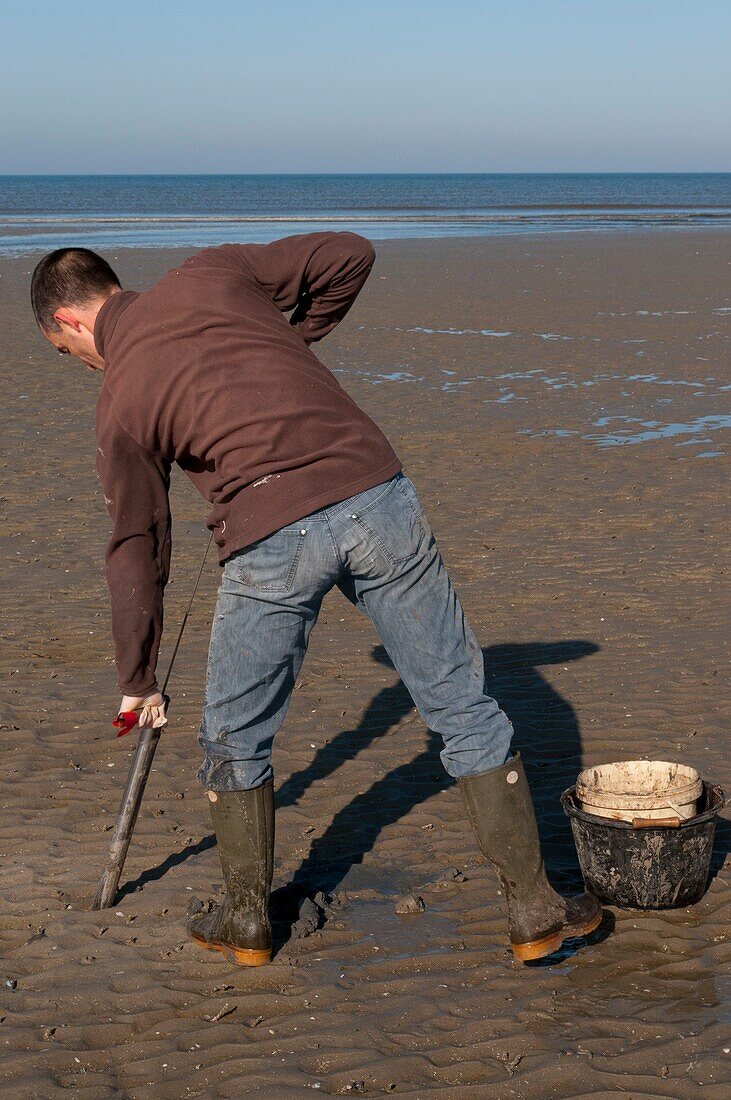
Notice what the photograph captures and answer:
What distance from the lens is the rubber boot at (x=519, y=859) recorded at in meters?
3.35

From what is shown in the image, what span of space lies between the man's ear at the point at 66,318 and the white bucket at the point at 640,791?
1965 mm

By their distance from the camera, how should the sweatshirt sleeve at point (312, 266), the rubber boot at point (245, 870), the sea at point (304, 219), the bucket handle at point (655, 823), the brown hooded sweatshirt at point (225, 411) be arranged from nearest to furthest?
1. the brown hooded sweatshirt at point (225, 411)
2. the sweatshirt sleeve at point (312, 266)
3. the rubber boot at point (245, 870)
4. the bucket handle at point (655, 823)
5. the sea at point (304, 219)

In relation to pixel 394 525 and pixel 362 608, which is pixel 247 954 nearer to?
pixel 362 608

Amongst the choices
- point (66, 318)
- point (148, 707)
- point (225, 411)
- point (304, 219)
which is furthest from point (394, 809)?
point (304, 219)

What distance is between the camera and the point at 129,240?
35406mm

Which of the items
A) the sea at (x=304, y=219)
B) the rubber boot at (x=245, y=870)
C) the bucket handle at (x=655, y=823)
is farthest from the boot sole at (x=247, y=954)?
the sea at (x=304, y=219)

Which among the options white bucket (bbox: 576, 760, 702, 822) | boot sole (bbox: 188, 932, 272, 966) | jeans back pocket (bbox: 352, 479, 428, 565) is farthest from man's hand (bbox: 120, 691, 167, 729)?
white bucket (bbox: 576, 760, 702, 822)

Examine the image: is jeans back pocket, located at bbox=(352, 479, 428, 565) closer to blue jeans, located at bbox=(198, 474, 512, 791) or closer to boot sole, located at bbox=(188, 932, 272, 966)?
blue jeans, located at bbox=(198, 474, 512, 791)

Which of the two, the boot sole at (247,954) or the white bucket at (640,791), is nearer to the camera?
the boot sole at (247,954)

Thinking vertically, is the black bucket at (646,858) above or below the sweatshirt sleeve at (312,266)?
below

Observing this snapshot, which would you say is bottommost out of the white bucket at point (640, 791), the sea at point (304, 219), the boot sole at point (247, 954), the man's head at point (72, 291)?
the sea at point (304, 219)

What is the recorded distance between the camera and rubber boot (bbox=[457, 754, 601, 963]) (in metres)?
3.35

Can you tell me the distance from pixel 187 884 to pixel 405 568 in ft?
4.86

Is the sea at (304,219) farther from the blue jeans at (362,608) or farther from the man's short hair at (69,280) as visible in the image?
the blue jeans at (362,608)
